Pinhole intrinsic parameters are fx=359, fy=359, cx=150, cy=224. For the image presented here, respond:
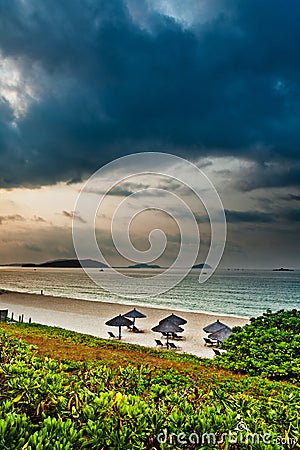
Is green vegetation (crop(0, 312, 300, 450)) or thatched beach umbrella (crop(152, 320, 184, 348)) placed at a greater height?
green vegetation (crop(0, 312, 300, 450))

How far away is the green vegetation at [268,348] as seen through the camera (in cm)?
809

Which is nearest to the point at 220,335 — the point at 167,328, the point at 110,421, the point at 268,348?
the point at 167,328

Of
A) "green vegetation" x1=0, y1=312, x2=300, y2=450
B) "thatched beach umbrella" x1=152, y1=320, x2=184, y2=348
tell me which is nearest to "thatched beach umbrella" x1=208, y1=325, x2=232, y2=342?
"thatched beach umbrella" x1=152, y1=320, x2=184, y2=348

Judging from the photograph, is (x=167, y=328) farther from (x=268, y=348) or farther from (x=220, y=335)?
(x=268, y=348)

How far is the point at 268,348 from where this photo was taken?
8.58 metres

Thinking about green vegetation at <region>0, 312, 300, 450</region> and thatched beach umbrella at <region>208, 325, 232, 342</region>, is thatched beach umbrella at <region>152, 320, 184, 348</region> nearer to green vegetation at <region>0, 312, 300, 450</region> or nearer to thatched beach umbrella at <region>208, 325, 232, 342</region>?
thatched beach umbrella at <region>208, 325, 232, 342</region>

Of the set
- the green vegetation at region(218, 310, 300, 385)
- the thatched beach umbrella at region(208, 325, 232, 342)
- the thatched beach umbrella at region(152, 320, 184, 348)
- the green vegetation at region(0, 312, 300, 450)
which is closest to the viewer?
the green vegetation at region(0, 312, 300, 450)

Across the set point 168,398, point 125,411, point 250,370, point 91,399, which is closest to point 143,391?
point 168,398

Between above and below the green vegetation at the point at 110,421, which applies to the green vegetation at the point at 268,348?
below

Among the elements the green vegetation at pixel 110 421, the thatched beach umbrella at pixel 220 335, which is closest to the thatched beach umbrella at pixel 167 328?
the thatched beach umbrella at pixel 220 335

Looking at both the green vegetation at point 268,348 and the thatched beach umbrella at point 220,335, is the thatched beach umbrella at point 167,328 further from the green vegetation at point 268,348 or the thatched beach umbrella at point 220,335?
the green vegetation at point 268,348

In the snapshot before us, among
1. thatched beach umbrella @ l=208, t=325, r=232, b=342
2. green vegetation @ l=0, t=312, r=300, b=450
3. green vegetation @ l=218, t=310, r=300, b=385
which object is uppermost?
green vegetation @ l=0, t=312, r=300, b=450

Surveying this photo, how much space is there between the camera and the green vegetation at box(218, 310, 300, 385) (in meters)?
8.09

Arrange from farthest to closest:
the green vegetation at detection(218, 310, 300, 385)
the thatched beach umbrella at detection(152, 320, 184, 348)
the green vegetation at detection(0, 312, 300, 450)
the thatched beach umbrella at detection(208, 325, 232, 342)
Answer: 1. the thatched beach umbrella at detection(152, 320, 184, 348)
2. the thatched beach umbrella at detection(208, 325, 232, 342)
3. the green vegetation at detection(218, 310, 300, 385)
4. the green vegetation at detection(0, 312, 300, 450)
